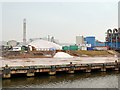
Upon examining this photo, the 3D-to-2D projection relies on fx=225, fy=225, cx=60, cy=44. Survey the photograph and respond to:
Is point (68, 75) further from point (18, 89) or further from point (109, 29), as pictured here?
point (109, 29)

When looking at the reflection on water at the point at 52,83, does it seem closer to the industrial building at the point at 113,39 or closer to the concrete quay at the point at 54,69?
the concrete quay at the point at 54,69

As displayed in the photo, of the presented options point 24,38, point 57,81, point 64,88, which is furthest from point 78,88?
point 24,38

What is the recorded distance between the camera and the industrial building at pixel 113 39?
8675 cm

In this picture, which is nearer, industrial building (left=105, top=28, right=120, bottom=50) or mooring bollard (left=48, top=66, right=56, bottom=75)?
mooring bollard (left=48, top=66, right=56, bottom=75)

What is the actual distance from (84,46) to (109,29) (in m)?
12.4

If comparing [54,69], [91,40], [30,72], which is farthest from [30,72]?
[91,40]

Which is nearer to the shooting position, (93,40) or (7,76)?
(7,76)

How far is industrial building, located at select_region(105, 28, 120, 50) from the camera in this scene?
8675cm

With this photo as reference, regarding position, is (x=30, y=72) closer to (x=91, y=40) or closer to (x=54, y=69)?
(x=54, y=69)

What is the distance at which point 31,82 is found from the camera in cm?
2859

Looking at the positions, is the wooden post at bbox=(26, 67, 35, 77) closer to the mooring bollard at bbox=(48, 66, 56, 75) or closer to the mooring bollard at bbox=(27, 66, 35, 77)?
the mooring bollard at bbox=(27, 66, 35, 77)

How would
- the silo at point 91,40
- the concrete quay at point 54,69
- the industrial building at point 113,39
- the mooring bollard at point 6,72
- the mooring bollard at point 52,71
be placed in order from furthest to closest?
the silo at point 91,40 → the industrial building at point 113,39 → the mooring bollard at point 52,71 → the concrete quay at point 54,69 → the mooring bollard at point 6,72

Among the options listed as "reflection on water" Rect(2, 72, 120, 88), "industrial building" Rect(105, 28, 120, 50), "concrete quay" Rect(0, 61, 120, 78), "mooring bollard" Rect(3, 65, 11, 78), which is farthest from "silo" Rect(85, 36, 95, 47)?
"mooring bollard" Rect(3, 65, 11, 78)

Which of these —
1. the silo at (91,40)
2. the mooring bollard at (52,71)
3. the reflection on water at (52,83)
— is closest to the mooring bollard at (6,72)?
the reflection on water at (52,83)
